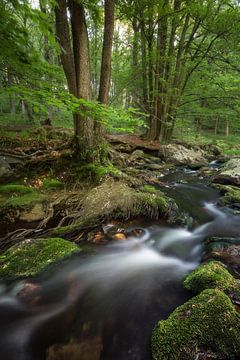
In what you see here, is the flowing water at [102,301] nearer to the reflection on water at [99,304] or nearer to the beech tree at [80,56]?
the reflection on water at [99,304]

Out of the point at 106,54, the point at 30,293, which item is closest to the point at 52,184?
the point at 30,293

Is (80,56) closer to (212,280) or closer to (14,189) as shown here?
(14,189)

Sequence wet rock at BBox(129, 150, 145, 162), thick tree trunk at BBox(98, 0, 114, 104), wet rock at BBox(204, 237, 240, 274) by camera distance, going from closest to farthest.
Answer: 1. wet rock at BBox(204, 237, 240, 274)
2. thick tree trunk at BBox(98, 0, 114, 104)
3. wet rock at BBox(129, 150, 145, 162)

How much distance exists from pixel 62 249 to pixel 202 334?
1954 millimetres

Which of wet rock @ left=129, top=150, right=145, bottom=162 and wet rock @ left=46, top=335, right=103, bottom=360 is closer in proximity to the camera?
wet rock @ left=46, top=335, right=103, bottom=360

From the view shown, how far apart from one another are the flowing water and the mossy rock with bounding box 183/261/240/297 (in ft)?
0.45

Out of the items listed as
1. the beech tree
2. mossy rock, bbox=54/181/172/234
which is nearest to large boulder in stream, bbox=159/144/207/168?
the beech tree

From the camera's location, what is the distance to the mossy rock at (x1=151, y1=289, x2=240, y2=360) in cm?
167

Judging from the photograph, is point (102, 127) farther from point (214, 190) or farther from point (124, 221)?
point (214, 190)

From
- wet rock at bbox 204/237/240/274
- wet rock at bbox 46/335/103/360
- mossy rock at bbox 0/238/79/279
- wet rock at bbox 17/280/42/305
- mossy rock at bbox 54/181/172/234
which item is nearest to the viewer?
wet rock at bbox 46/335/103/360

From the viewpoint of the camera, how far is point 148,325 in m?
2.08

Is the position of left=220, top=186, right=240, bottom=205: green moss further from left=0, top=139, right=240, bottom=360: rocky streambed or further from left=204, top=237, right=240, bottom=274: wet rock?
left=204, top=237, right=240, bottom=274: wet rock

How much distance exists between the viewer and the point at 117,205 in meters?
4.04

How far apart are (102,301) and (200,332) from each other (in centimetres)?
113
